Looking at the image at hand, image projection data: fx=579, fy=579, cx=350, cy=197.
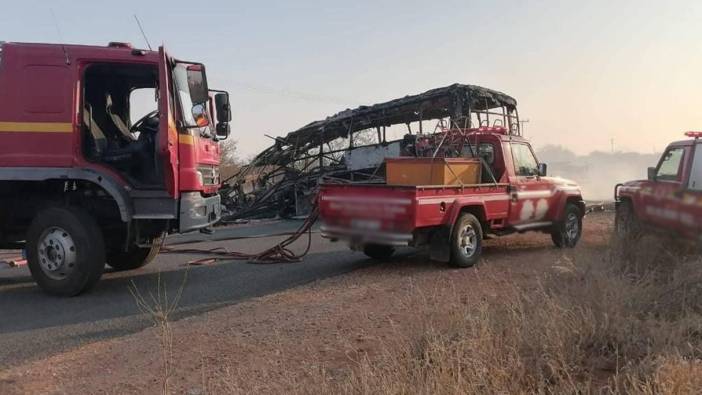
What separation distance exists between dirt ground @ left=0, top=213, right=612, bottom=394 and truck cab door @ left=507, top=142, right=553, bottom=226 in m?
2.48

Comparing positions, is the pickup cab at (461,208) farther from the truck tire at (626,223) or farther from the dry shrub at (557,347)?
the dry shrub at (557,347)

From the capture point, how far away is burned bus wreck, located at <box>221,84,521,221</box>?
60.3 ft

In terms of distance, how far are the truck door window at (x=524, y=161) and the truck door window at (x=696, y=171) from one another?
257cm

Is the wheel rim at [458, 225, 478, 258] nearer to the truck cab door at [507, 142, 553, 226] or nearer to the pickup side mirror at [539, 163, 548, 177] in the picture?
the truck cab door at [507, 142, 553, 226]

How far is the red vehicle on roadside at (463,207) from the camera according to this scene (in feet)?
27.0

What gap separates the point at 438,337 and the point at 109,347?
10.0 feet

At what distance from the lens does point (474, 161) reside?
9586 millimetres

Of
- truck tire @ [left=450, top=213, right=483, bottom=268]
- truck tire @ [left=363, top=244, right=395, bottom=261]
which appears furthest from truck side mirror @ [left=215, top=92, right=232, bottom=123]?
truck tire @ [left=450, top=213, right=483, bottom=268]

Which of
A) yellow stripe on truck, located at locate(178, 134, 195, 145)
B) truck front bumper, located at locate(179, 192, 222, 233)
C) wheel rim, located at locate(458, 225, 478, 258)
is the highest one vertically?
yellow stripe on truck, located at locate(178, 134, 195, 145)

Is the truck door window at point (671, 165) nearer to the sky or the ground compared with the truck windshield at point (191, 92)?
nearer to the ground

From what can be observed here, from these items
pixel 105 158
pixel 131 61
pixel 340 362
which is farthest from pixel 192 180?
pixel 340 362

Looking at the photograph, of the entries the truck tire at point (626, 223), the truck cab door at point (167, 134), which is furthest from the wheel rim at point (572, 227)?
the truck cab door at point (167, 134)

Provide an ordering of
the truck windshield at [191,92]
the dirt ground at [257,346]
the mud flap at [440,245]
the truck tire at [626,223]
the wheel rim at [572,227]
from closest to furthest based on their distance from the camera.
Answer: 1. the dirt ground at [257,346]
2. the truck windshield at [191,92]
3. the truck tire at [626,223]
4. the mud flap at [440,245]
5. the wheel rim at [572,227]

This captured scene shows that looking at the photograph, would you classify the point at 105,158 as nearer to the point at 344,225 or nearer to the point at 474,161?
the point at 344,225
